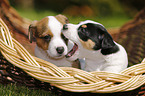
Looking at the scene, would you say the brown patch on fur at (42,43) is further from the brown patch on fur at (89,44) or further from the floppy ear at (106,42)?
the floppy ear at (106,42)

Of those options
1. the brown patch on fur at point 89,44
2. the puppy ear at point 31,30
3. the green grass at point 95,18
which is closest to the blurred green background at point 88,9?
the green grass at point 95,18

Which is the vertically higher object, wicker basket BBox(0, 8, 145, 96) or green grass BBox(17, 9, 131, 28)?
green grass BBox(17, 9, 131, 28)

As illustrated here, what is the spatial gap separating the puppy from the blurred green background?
164 centimetres

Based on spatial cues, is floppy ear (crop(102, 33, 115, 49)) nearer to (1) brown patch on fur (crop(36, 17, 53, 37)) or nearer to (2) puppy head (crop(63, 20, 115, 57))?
(2) puppy head (crop(63, 20, 115, 57))

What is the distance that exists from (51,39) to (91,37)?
300mm

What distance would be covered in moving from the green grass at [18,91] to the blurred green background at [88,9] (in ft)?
5.57

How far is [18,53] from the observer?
3.92ft

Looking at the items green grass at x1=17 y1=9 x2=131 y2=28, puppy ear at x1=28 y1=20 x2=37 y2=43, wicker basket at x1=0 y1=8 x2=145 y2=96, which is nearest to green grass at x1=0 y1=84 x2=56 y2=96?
wicker basket at x1=0 y1=8 x2=145 y2=96

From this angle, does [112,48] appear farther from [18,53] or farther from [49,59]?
[18,53]

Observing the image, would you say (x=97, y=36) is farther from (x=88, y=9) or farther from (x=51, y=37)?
(x=88, y=9)

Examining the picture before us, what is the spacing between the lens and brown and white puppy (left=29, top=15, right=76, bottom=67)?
1330 millimetres

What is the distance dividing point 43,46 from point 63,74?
37 cm

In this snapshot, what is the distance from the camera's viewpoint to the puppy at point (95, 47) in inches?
47.3

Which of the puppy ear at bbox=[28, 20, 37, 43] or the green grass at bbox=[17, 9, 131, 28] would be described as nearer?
the puppy ear at bbox=[28, 20, 37, 43]
